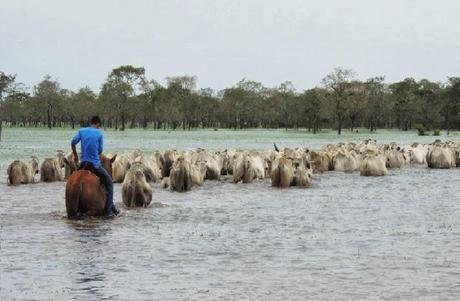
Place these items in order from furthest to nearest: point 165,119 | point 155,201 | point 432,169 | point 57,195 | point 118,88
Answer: point 165,119
point 118,88
point 432,169
point 57,195
point 155,201

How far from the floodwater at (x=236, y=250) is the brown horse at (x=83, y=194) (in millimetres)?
392

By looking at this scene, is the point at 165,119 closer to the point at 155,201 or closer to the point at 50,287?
the point at 155,201

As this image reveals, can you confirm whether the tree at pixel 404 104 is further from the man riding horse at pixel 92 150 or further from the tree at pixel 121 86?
the man riding horse at pixel 92 150

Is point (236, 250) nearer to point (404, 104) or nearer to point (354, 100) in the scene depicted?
point (354, 100)

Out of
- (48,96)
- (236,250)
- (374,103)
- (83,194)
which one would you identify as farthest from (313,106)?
(236,250)

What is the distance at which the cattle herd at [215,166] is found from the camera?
2808 cm

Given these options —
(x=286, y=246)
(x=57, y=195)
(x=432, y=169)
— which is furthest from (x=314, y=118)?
(x=286, y=246)

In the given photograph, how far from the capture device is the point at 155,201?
24109mm

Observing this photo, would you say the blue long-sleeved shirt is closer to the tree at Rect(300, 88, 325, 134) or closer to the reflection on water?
the reflection on water

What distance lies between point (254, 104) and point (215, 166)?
15951 cm

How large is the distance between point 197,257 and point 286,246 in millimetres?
2088

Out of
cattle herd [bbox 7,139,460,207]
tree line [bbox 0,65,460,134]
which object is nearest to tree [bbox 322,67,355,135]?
tree line [bbox 0,65,460,134]

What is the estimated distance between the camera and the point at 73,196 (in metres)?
18.6

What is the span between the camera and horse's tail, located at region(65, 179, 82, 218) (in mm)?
18641
